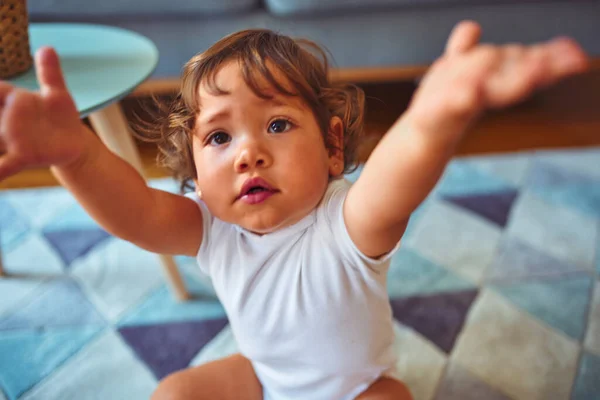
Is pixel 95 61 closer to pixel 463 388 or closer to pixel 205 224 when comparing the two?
pixel 205 224

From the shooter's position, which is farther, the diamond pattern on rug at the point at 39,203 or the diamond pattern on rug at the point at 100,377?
the diamond pattern on rug at the point at 39,203

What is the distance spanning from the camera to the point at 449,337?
860mm

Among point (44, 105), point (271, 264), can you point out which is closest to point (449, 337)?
point (271, 264)

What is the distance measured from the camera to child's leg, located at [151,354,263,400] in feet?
1.95

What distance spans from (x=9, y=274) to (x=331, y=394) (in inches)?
30.8

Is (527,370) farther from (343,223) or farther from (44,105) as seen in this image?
(44,105)

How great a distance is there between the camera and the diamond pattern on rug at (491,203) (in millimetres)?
1110

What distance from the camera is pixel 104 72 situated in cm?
75

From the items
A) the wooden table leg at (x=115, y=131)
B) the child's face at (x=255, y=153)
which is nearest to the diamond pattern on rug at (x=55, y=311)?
the wooden table leg at (x=115, y=131)

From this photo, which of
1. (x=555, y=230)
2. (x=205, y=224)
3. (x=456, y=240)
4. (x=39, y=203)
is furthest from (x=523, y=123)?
(x=39, y=203)

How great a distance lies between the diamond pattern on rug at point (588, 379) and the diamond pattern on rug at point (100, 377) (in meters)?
0.68

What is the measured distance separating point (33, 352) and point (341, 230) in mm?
695

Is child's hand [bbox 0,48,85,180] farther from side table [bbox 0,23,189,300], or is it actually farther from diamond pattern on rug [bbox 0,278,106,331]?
diamond pattern on rug [bbox 0,278,106,331]

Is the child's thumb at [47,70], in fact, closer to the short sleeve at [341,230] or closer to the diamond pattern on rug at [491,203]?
the short sleeve at [341,230]
